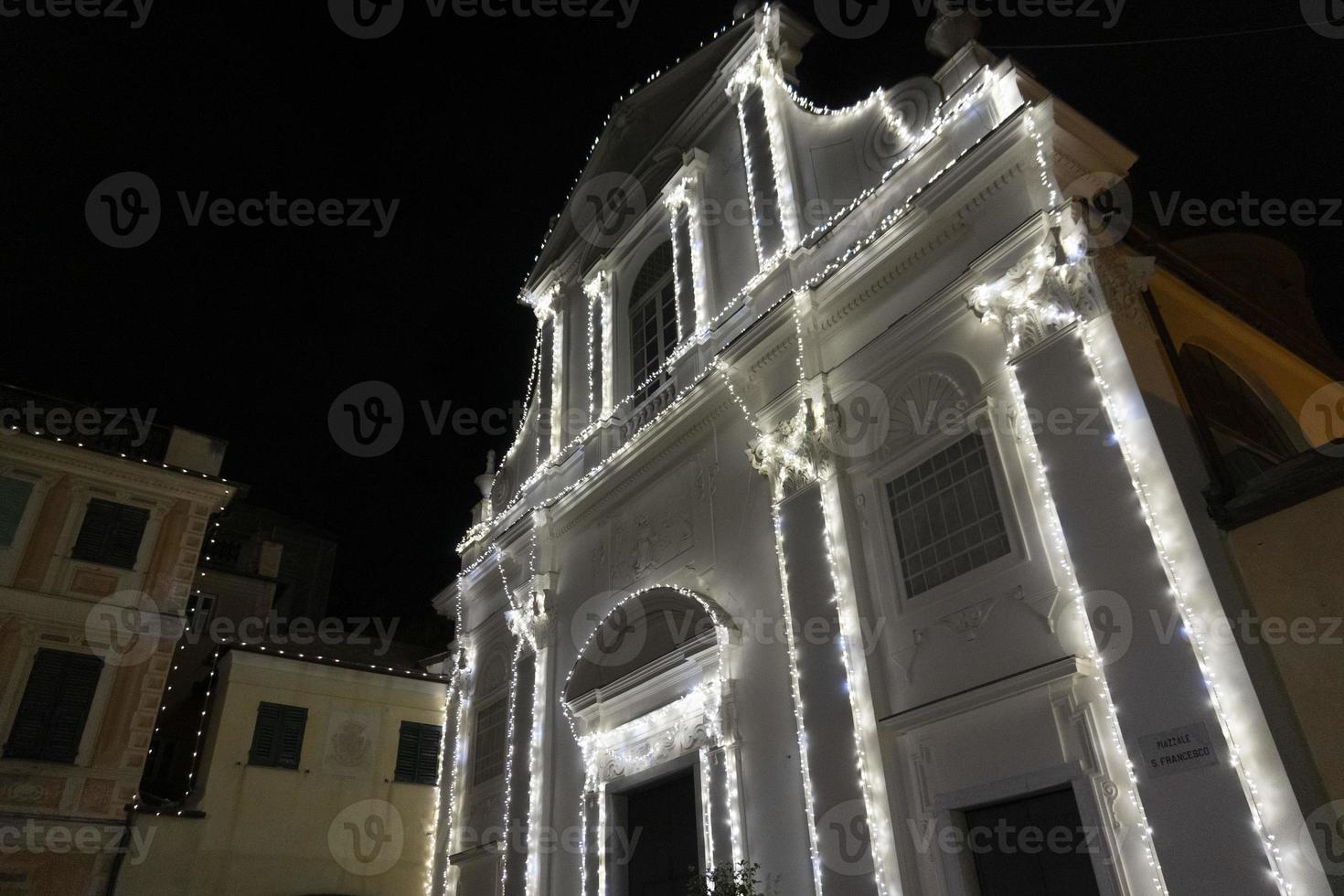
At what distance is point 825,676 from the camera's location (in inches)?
331

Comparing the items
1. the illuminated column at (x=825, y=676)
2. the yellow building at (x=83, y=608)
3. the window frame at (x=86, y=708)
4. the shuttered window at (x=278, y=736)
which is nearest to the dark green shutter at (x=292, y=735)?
the shuttered window at (x=278, y=736)

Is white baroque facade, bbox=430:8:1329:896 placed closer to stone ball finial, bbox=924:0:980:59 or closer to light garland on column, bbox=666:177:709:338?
light garland on column, bbox=666:177:709:338

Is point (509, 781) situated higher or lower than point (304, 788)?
lower

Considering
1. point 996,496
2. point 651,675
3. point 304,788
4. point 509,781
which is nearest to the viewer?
point 996,496

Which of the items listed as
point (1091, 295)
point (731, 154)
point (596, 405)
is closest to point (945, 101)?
point (1091, 295)

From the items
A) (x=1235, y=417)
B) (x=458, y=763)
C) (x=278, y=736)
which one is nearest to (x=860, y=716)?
(x=1235, y=417)

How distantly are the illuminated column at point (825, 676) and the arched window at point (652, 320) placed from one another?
4.04 m

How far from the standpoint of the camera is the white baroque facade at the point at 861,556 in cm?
621

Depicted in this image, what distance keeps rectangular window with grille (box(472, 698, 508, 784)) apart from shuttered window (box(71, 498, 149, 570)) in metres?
6.55

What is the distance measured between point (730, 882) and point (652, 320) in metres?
8.66

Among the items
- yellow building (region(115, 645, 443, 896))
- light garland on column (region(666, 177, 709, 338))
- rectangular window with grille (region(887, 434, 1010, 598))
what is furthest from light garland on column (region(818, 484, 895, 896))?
yellow building (region(115, 645, 443, 896))

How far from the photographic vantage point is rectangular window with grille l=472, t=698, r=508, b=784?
13984 mm

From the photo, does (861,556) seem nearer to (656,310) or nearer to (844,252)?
(844,252)

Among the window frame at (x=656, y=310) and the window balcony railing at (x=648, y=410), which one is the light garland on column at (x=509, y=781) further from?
the window frame at (x=656, y=310)
